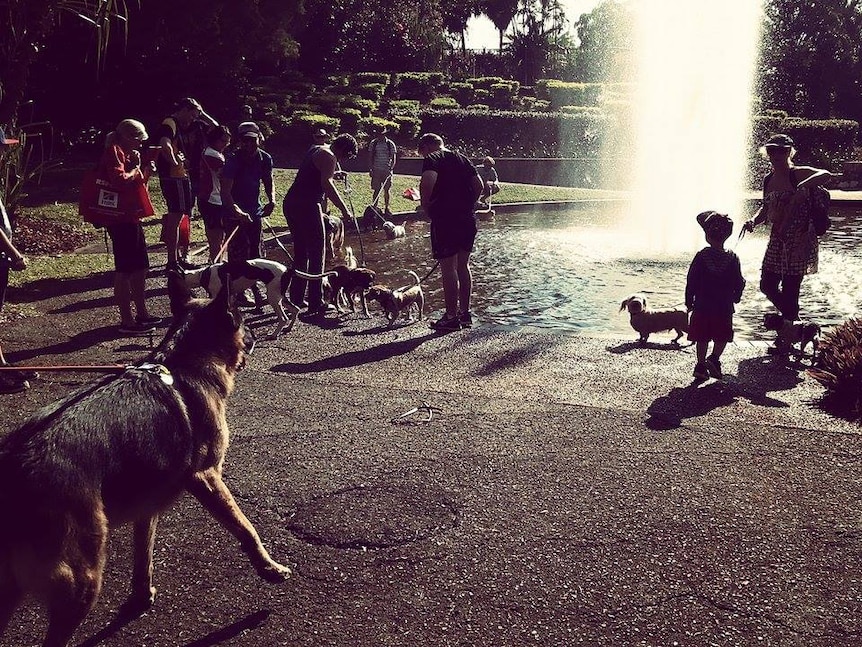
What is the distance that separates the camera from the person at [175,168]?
10422mm

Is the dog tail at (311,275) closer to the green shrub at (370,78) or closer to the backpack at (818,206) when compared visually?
the backpack at (818,206)

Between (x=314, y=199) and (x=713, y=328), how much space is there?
4.63 meters

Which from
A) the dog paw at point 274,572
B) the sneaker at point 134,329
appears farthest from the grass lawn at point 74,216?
the dog paw at point 274,572

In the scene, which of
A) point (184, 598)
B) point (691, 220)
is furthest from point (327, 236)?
point (691, 220)

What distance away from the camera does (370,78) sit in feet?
146

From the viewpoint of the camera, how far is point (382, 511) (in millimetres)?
4984

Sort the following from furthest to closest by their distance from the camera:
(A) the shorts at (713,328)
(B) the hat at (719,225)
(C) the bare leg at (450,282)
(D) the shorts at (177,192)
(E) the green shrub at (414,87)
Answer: (E) the green shrub at (414,87)
(D) the shorts at (177,192)
(C) the bare leg at (450,282)
(A) the shorts at (713,328)
(B) the hat at (719,225)

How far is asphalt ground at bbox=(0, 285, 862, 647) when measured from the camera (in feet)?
12.8

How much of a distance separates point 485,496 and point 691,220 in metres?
16.2

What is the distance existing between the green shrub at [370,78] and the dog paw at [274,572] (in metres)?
41.7

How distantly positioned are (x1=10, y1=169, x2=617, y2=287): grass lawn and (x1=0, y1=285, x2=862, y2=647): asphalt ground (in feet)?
14.9

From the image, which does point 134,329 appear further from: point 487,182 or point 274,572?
point 487,182

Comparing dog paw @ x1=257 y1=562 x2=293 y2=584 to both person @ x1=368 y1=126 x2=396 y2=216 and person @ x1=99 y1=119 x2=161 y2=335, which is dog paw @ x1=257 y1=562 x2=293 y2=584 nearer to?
person @ x1=99 y1=119 x2=161 y2=335

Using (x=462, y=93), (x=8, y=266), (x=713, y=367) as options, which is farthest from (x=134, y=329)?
(x=462, y=93)
